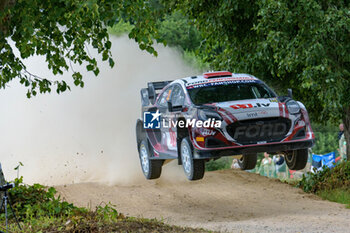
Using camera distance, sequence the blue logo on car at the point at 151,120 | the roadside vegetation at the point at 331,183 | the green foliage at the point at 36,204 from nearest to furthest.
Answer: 1. the green foliage at the point at 36,204
2. the blue logo on car at the point at 151,120
3. the roadside vegetation at the point at 331,183

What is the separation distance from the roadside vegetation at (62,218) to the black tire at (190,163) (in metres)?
0.87

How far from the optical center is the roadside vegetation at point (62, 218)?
988cm

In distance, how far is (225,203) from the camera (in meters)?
16.9

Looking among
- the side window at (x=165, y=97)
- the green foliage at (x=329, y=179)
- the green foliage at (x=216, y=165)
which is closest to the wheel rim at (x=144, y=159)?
the side window at (x=165, y=97)

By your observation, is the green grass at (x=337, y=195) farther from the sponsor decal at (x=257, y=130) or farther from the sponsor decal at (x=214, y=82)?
the sponsor decal at (x=257, y=130)

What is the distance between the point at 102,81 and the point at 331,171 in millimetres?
9846

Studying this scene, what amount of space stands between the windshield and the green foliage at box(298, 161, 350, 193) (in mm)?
6895

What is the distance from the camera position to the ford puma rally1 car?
10.4 meters

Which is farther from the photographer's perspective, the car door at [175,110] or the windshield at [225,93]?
the windshield at [225,93]

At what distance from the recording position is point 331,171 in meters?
18.2

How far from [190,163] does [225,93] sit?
1.51m

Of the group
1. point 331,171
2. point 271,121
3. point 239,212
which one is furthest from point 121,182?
point 271,121

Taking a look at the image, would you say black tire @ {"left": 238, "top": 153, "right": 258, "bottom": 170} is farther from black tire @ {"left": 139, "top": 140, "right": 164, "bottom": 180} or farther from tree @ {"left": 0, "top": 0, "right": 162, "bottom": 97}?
tree @ {"left": 0, "top": 0, "right": 162, "bottom": 97}

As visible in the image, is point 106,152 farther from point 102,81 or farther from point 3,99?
point 3,99
